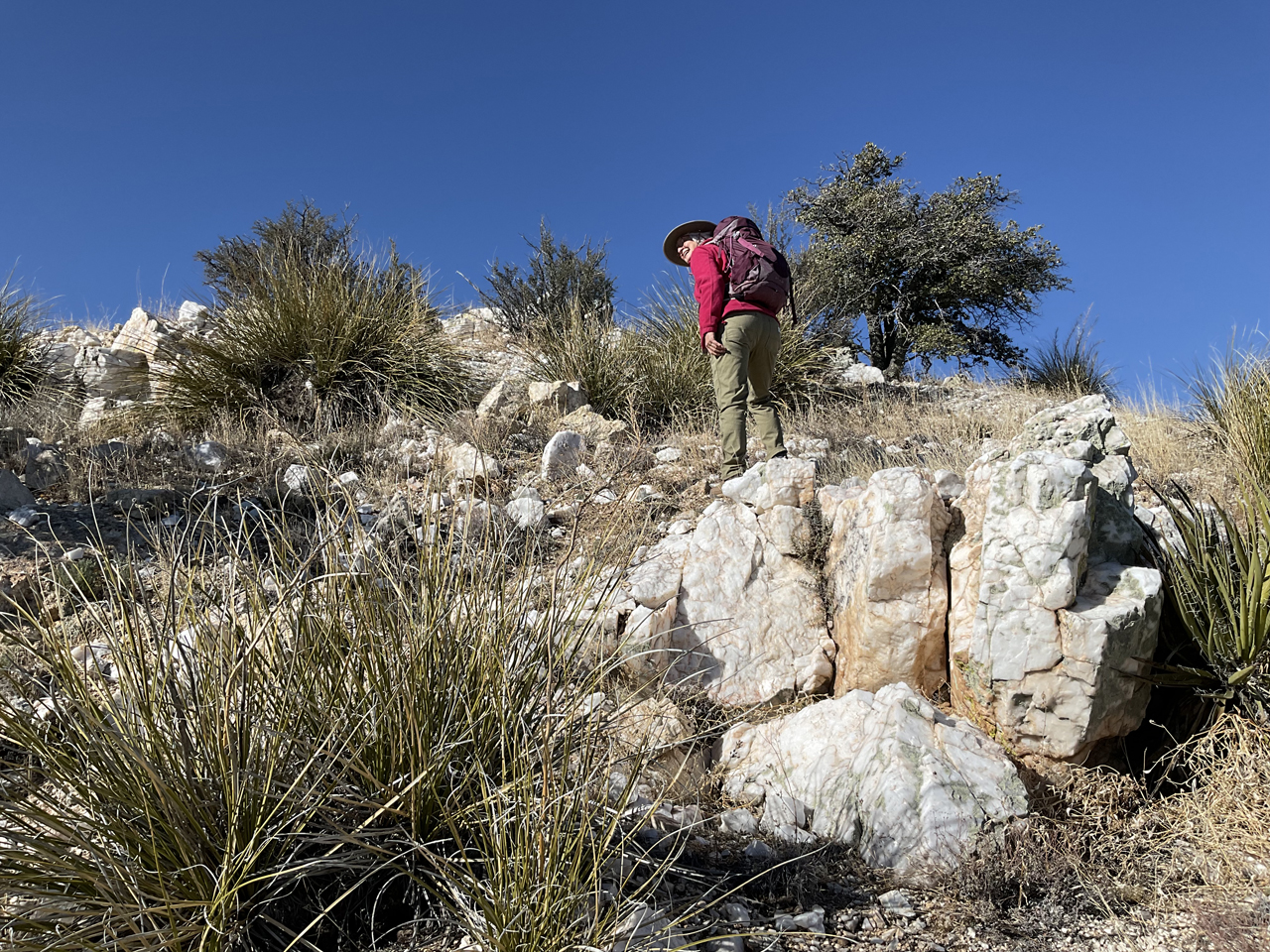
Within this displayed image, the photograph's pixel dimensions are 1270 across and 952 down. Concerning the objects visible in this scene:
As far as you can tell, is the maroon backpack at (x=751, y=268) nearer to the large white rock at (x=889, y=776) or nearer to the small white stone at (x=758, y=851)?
the large white rock at (x=889, y=776)

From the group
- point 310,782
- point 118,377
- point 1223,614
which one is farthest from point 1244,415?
point 118,377

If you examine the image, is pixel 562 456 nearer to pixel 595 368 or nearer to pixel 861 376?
pixel 595 368

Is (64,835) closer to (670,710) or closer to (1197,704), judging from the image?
(670,710)

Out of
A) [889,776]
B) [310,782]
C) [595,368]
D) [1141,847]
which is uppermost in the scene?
[595,368]

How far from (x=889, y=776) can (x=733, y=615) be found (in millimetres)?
1265

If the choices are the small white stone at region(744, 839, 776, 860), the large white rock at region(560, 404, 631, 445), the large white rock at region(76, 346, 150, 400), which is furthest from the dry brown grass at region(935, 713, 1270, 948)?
the large white rock at region(76, 346, 150, 400)

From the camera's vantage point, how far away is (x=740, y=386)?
18.3ft

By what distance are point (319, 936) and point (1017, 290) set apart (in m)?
14.6

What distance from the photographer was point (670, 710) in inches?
128

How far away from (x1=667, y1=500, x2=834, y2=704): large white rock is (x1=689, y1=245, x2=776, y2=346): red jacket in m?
1.94

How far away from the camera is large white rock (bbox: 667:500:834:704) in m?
3.59

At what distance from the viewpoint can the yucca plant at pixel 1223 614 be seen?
2969 millimetres

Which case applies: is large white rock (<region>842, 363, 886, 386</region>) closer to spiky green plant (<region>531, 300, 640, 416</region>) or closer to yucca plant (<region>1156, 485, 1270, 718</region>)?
spiky green plant (<region>531, 300, 640, 416</region>)

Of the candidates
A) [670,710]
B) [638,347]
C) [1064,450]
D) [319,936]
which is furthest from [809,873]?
[638,347]
